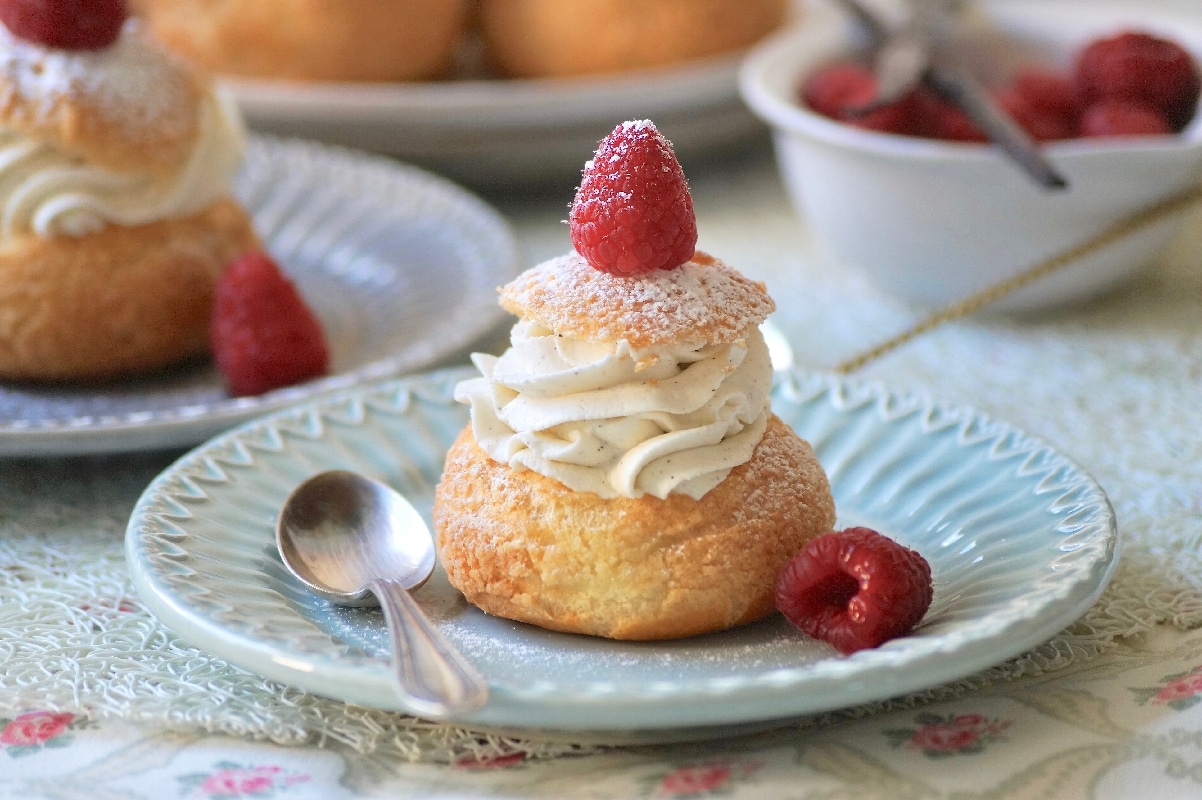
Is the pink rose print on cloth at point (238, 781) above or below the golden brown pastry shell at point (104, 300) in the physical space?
below

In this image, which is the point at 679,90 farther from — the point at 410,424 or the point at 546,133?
the point at 410,424

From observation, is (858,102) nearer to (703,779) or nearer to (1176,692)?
(1176,692)

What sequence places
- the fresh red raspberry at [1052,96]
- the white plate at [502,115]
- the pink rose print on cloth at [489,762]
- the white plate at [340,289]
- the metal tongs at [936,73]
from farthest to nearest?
the white plate at [502,115], the fresh red raspberry at [1052,96], the metal tongs at [936,73], the white plate at [340,289], the pink rose print on cloth at [489,762]

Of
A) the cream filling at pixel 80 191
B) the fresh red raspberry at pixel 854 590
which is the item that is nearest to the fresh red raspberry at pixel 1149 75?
the fresh red raspberry at pixel 854 590

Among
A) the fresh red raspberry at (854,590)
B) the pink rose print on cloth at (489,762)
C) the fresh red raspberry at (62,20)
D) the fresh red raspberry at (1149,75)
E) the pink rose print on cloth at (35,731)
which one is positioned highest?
the fresh red raspberry at (62,20)

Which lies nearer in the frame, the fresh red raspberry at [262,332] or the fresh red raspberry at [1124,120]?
the fresh red raspberry at [262,332]

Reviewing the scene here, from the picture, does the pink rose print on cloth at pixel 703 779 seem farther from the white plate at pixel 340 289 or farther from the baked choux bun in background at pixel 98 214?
the baked choux bun in background at pixel 98 214

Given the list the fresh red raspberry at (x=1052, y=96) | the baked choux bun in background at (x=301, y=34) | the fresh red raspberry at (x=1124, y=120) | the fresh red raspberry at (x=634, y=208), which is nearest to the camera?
the fresh red raspberry at (x=634, y=208)

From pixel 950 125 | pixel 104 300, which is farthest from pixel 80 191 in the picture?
pixel 950 125
